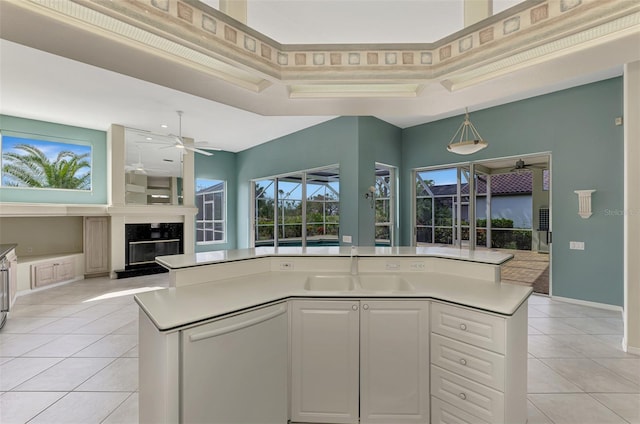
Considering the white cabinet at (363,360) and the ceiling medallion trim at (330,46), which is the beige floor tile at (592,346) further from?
the ceiling medallion trim at (330,46)

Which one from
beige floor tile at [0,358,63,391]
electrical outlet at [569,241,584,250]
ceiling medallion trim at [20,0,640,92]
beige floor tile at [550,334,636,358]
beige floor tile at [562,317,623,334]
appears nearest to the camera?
ceiling medallion trim at [20,0,640,92]

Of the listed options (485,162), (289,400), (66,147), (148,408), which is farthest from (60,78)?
(485,162)

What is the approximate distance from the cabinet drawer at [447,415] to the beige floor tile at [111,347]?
284cm

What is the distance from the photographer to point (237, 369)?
155cm

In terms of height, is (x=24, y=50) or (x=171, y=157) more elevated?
(x=24, y=50)

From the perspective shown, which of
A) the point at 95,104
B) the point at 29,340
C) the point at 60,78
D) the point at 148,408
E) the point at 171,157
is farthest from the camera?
the point at 171,157

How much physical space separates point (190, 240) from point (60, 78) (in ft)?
13.0

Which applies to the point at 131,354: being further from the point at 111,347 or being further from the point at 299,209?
the point at 299,209

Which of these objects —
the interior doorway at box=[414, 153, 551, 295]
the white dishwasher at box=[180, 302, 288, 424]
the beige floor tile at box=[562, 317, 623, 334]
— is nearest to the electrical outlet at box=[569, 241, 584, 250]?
the interior doorway at box=[414, 153, 551, 295]

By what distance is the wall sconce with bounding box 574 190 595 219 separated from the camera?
13.1 ft

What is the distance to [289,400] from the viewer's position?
182cm

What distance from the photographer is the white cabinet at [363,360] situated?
1.80m

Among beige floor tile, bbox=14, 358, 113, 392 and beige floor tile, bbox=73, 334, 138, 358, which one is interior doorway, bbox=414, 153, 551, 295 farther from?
beige floor tile, bbox=14, 358, 113, 392

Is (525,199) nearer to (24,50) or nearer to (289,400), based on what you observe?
(289,400)
